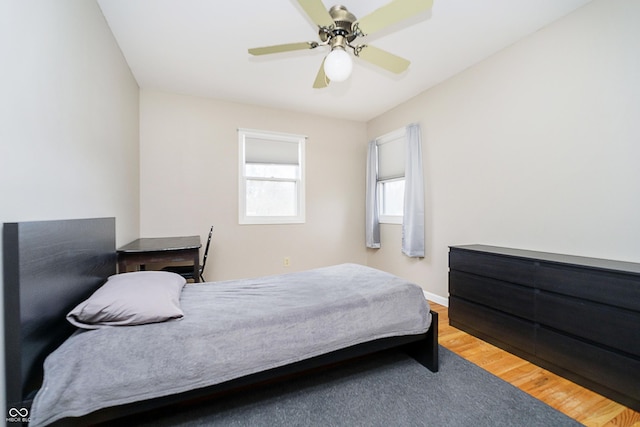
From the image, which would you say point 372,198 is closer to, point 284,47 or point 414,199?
point 414,199

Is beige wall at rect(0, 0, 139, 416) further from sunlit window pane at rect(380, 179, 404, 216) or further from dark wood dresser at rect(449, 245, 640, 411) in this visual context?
sunlit window pane at rect(380, 179, 404, 216)

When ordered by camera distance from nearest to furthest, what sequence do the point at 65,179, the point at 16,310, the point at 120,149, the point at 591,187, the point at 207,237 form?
1. the point at 16,310
2. the point at 65,179
3. the point at 591,187
4. the point at 120,149
5. the point at 207,237

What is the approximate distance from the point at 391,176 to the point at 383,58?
2121 millimetres

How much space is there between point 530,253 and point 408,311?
4.01ft

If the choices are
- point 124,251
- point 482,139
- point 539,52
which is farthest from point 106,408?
point 539,52

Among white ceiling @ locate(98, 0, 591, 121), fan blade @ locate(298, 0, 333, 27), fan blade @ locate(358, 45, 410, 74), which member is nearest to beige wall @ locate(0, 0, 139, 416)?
white ceiling @ locate(98, 0, 591, 121)

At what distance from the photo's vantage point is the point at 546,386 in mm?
1688

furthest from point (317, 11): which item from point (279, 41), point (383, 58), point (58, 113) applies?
point (58, 113)

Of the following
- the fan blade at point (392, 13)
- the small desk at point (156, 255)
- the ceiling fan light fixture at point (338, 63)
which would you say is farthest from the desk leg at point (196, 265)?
the fan blade at point (392, 13)

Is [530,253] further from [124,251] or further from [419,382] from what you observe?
[124,251]

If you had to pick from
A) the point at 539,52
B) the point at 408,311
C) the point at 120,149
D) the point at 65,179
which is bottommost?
the point at 408,311

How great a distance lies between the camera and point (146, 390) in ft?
3.60

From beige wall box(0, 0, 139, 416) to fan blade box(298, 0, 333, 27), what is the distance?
4.07 feet

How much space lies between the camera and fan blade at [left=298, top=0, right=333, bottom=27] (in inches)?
56.3
